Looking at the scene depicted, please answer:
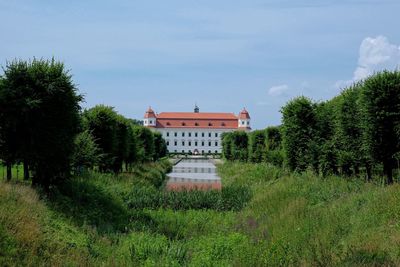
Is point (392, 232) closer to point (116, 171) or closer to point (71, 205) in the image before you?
point (71, 205)

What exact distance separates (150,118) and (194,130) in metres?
15.2

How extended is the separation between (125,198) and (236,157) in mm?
46459

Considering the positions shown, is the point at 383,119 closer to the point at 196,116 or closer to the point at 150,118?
the point at 150,118

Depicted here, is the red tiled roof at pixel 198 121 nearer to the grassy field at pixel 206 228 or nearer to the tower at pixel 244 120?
the tower at pixel 244 120

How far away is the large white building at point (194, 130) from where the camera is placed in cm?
16488

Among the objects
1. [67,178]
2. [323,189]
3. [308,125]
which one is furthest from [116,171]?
[323,189]

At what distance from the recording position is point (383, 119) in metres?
19.4

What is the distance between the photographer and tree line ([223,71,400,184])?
19406 millimetres

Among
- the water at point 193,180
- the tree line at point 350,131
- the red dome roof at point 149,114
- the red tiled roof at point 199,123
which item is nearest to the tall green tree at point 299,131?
the tree line at point 350,131

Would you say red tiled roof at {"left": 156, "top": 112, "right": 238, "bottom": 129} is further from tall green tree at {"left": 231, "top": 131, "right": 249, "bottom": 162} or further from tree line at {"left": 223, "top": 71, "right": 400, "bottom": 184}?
tree line at {"left": 223, "top": 71, "right": 400, "bottom": 184}

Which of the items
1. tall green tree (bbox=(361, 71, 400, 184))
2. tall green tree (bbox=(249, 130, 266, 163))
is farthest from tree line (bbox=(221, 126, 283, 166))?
tall green tree (bbox=(361, 71, 400, 184))

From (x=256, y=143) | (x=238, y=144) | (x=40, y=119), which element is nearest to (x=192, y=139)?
(x=238, y=144)

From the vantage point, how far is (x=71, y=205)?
16125 millimetres

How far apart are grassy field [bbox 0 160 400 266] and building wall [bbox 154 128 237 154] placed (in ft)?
470
